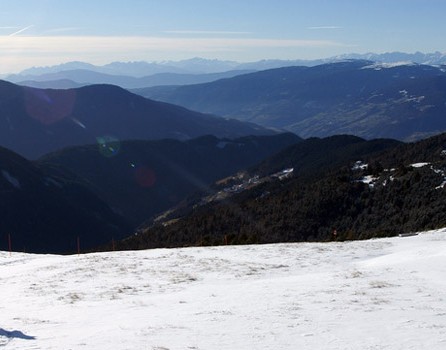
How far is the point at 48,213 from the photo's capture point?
13838 centimetres

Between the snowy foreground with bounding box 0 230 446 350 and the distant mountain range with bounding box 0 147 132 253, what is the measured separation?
10530 cm

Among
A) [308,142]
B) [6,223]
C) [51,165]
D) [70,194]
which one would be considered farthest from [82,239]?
[308,142]

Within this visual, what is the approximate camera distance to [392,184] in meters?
44.7

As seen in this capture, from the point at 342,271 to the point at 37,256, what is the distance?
17.5 m

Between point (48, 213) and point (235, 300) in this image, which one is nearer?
point (235, 300)

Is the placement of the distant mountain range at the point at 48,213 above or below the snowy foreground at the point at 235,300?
below

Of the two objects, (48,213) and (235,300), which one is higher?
(235,300)

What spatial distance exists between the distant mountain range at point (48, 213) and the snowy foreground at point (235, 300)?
10530cm

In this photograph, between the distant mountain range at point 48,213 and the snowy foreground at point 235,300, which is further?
the distant mountain range at point 48,213

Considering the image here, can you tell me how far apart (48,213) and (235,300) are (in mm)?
134012

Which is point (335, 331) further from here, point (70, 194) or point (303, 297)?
point (70, 194)

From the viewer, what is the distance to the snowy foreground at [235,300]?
35.0 ft

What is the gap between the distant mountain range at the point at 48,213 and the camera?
125312mm

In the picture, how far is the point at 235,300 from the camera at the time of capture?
14406 millimetres
